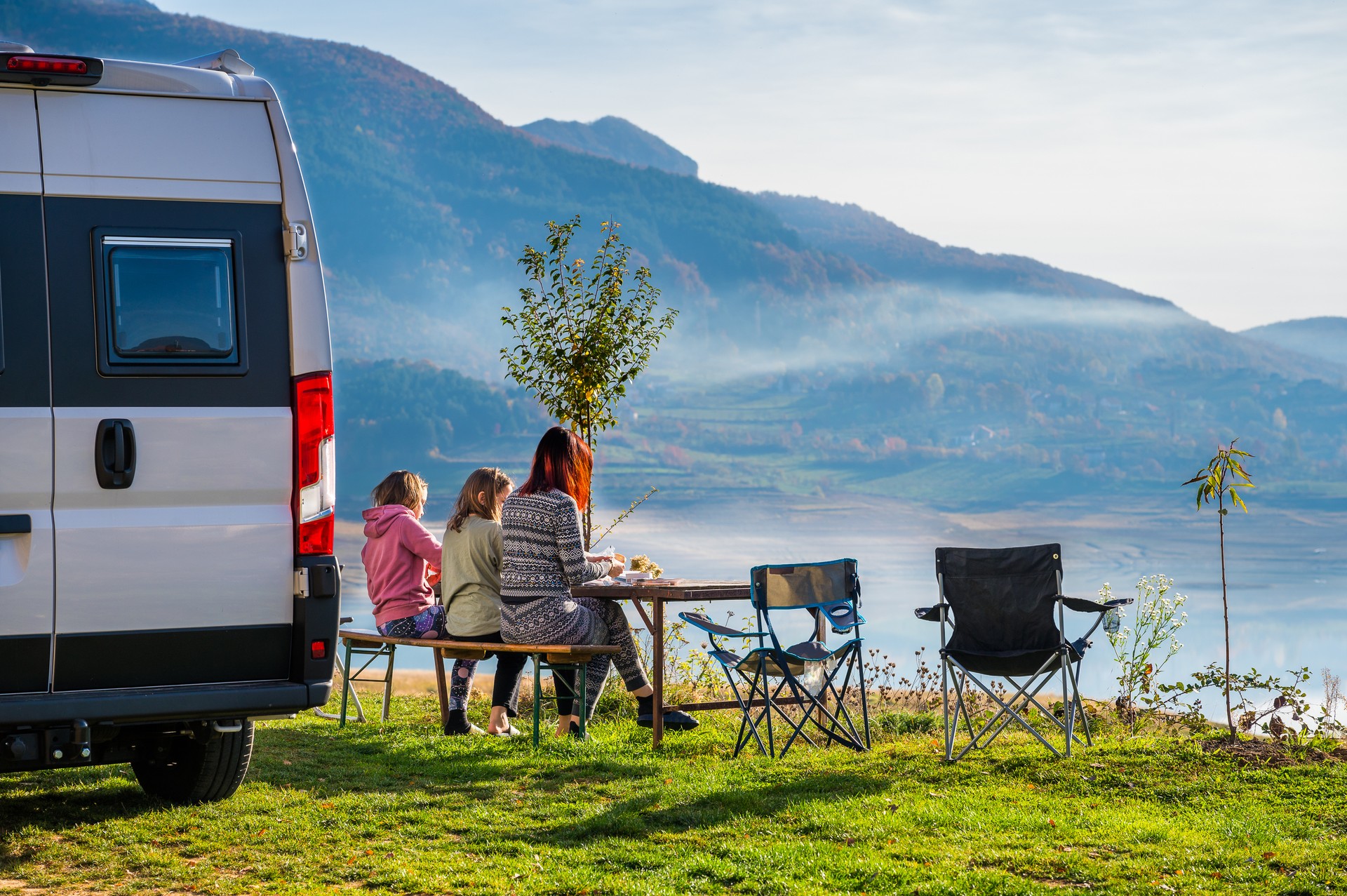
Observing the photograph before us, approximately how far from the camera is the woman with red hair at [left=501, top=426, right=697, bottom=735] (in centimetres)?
572

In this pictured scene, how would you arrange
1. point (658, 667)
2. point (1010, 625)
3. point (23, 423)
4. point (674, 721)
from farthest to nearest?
point (674, 721), point (658, 667), point (1010, 625), point (23, 423)

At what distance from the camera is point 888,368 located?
7234 inches

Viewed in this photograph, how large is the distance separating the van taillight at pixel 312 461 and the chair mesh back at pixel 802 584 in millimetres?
2254

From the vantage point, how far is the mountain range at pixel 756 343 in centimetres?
17000

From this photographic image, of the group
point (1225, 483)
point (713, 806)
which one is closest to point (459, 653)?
point (713, 806)

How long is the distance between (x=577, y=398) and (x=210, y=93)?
4445 mm

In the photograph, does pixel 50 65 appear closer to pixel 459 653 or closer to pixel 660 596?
pixel 660 596

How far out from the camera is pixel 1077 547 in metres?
161

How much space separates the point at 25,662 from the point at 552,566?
269 centimetres

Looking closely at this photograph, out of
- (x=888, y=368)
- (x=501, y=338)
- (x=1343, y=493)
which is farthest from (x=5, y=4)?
(x=1343, y=493)

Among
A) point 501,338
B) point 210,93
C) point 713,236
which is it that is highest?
point 713,236

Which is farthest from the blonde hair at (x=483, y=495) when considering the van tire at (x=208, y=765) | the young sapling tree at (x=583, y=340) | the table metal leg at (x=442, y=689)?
the van tire at (x=208, y=765)

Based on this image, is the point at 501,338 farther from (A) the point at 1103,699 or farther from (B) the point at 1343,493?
(A) the point at 1103,699

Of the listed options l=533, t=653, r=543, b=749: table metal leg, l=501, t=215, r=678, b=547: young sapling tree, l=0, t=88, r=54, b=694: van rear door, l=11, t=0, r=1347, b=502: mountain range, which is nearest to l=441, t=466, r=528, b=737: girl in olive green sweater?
l=533, t=653, r=543, b=749: table metal leg
